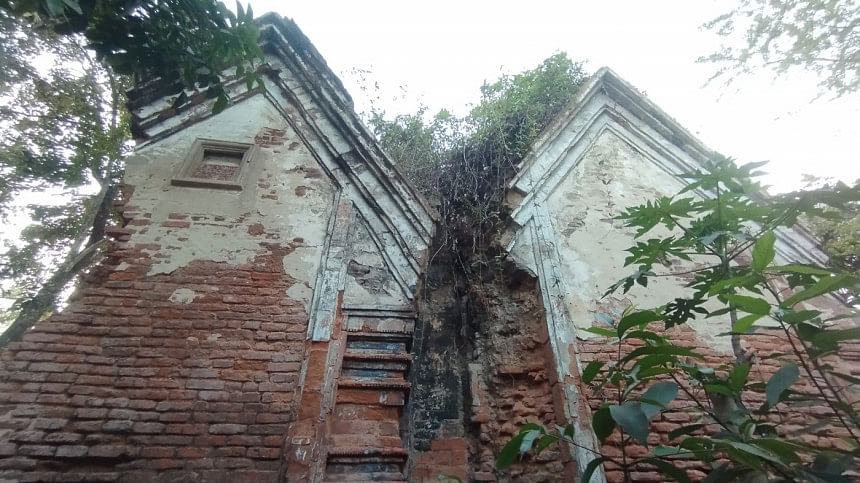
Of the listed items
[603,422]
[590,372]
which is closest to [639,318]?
[590,372]

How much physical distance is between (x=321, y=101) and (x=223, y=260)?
7.01 feet

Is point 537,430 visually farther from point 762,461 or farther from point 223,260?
point 223,260

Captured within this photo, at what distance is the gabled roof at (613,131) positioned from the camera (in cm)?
451

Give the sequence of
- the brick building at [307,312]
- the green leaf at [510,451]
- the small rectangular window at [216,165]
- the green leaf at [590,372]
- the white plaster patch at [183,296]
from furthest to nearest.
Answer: the small rectangular window at [216,165], the white plaster patch at [183,296], the brick building at [307,312], the green leaf at [590,372], the green leaf at [510,451]

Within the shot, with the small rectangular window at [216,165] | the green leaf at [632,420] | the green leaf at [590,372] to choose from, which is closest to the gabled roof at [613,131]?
the green leaf at [590,372]

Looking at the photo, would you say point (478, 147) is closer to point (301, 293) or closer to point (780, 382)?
point (301, 293)

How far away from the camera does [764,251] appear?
1745 millimetres

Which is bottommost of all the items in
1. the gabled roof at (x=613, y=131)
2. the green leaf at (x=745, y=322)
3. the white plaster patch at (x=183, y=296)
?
the green leaf at (x=745, y=322)

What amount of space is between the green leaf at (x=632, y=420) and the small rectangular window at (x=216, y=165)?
13.1 feet

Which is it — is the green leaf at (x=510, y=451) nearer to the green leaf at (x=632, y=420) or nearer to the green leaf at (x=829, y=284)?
the green leaf at (x=632, y=420)

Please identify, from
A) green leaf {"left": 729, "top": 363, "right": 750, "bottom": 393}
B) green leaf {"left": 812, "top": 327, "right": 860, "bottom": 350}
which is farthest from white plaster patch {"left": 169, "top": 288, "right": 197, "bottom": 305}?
green leaf {"left": 812, "top": 327, "right": 860, "bottom": 350}

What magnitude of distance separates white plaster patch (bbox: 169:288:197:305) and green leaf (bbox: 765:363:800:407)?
376cm

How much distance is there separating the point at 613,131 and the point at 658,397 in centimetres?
446

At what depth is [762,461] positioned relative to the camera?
153 cm
